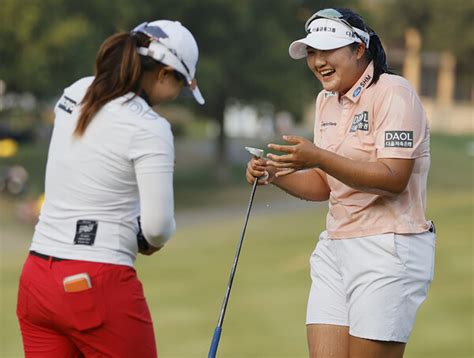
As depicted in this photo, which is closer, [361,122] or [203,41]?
[361,122]

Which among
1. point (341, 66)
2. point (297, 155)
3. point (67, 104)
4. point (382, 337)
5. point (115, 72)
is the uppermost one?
point (341, 66)

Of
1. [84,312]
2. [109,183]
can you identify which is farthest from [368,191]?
[84,312]

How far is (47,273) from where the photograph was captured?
3.74 meters

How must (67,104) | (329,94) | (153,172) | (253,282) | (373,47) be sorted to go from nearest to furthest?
1. (153,172)
2. (67,104)
3. (373,47)
4. (329,94)
5. (253,282)

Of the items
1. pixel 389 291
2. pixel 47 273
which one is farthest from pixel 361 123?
pixel 47 273

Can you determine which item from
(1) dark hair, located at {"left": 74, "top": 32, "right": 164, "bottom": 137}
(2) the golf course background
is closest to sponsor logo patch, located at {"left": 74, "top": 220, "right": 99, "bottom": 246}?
(1) dark hair, located at {"left": 74, "top": 32, "right": 164, "bottom": 137}

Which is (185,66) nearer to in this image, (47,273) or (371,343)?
(47,273)

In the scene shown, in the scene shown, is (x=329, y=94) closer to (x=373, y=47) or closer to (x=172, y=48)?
(x=373, y=47)


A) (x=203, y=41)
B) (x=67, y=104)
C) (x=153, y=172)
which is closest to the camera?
(x=153, y=172)

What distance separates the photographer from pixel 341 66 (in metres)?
4.05

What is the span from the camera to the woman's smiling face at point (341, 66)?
4043 millimetres

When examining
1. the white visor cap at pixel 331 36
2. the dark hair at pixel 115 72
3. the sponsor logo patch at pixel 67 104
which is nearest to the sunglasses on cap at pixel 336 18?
the white visor cap at pixel 331 36

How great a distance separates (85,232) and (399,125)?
1137 mm

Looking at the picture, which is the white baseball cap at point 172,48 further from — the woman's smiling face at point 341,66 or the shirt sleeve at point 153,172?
the woman's smiling face at point 341,66
